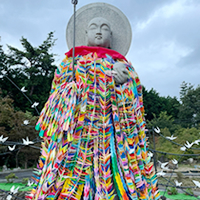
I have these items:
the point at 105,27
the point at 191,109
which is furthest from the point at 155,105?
the point at 105,27

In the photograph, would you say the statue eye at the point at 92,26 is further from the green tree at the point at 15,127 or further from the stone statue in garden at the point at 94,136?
the green tree at the point at 15,127

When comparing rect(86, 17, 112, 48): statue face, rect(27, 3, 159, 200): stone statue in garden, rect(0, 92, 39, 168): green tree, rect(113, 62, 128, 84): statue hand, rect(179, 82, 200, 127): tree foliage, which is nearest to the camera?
rect(27, 3, 159, 200): stone statue in garden

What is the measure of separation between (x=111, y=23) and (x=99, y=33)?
0.34 metres

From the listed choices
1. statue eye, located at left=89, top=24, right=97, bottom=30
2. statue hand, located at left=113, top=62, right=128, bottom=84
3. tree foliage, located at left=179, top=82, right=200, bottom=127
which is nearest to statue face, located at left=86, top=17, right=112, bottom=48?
statue eye, located at left=89, top=24, right=97, bottom=30

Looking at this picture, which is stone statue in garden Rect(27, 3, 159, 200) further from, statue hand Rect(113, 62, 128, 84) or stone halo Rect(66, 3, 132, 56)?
stone halo Rect(66, 3, 132, 56)

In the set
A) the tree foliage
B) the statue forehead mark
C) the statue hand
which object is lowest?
the statue hand

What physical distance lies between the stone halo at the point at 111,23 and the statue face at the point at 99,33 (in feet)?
0.63

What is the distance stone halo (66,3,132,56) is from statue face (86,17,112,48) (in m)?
0.19

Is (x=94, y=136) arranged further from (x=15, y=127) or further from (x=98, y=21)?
(x=15, y=127)

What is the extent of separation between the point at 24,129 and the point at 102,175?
29.2 ft

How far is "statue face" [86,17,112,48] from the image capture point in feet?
6.89

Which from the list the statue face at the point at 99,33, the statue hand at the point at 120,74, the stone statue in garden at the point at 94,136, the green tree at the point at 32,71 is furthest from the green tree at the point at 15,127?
the statue hand at the point at 120,74

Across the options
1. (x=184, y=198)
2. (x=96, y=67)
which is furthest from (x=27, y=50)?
(x=96, y=67)

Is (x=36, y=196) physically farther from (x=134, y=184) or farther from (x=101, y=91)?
(x=101, y=91)
